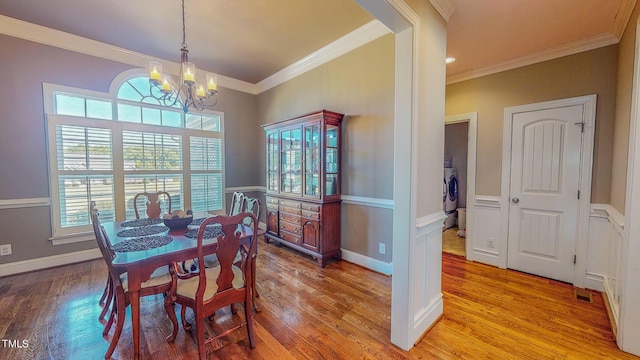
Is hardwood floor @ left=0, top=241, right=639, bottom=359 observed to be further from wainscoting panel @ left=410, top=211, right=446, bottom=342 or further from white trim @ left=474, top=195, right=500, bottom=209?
white trim @ left=474, top=195, right=500, bottom=209

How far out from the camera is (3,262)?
2982mm

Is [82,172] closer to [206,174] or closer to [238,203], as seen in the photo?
[206,174]

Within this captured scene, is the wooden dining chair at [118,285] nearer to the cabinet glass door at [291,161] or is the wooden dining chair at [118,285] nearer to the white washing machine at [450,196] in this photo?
the cabinet glass door at [291,161]

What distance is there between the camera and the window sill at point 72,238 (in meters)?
3.26

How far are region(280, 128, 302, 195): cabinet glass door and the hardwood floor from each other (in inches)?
50.8

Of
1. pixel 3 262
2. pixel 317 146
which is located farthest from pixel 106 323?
pixel 317 146

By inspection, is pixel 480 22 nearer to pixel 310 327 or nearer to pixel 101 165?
pixel 310 327

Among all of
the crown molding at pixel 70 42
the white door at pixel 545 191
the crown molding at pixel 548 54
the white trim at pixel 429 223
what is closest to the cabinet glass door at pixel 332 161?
the white trim at pixel 429 223

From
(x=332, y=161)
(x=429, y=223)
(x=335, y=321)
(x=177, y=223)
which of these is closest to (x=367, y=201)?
(x=332, y=161)

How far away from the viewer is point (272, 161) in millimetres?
4180

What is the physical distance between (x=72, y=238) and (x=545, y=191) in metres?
5.97

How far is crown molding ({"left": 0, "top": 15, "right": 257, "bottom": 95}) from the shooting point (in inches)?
115

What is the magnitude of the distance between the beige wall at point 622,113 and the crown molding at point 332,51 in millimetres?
1977

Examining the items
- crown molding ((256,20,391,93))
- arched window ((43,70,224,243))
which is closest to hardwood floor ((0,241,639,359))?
arched window ((43,70,224,243))
